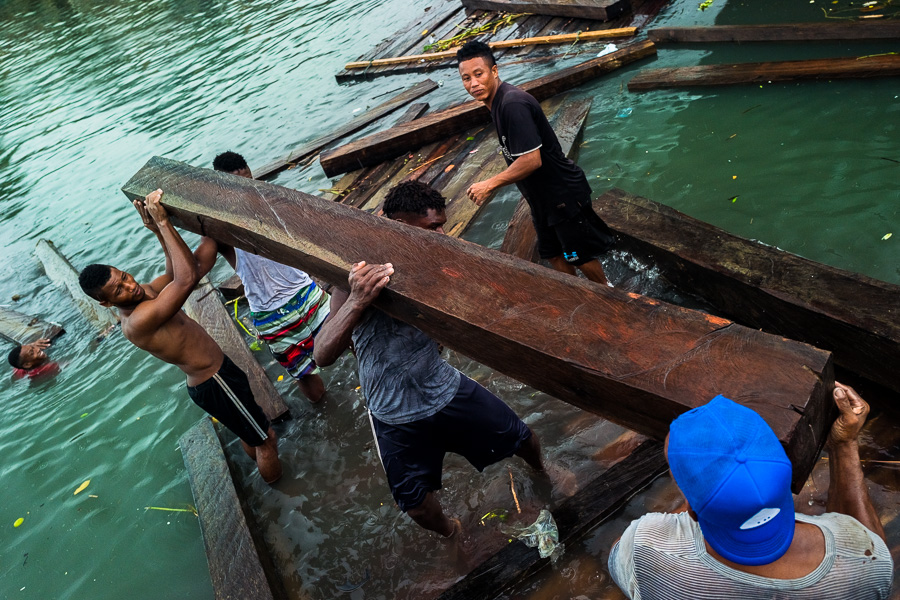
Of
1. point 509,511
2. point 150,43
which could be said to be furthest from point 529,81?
point 150,43

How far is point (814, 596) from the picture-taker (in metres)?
1.55

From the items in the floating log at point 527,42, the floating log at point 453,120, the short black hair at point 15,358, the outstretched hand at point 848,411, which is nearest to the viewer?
the outstretched hand at point 848,411

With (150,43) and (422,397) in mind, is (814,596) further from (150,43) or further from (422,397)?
(150,43)

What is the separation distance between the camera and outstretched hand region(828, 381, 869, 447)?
5.51ft

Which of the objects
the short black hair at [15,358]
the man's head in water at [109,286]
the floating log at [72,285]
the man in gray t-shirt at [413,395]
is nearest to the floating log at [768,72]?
the man in gray t-shirt at [413,395]

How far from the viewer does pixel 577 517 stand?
2.99 m

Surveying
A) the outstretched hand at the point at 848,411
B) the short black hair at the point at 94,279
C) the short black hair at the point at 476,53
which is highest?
the short black hair at the point at 476,53

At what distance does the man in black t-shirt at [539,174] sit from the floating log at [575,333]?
139 centimetres

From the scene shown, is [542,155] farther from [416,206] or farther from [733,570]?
[733,570]

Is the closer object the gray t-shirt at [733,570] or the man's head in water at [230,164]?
the gray t-shirt at [733,570]

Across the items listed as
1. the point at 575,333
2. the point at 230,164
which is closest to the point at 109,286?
the point at 230,164

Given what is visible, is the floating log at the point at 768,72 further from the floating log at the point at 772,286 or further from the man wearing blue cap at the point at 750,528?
the man wearing blue cap at the point at 750,528

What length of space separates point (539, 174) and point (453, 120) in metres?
3.72

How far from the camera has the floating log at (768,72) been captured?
5406 millimetres
